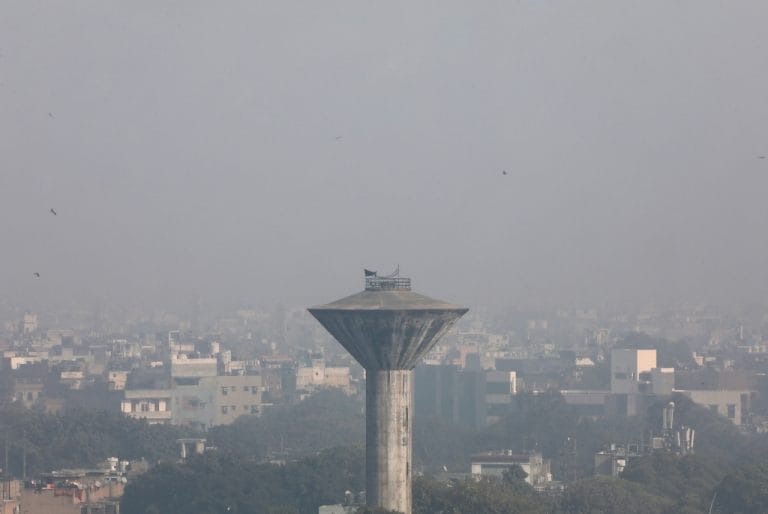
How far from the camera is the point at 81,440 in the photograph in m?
110

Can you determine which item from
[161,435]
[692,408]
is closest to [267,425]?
[161,435]

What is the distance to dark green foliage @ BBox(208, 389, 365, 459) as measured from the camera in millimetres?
120125

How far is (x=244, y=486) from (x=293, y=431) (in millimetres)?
47029

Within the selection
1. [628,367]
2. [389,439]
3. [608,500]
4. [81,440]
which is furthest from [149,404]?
[389,439]

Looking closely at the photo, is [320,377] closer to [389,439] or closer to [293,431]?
[293,431]

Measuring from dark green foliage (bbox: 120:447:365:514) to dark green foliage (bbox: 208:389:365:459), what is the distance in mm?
23683

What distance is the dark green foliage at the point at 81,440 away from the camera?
106 meters

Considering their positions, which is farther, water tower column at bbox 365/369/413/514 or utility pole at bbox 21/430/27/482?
utility pole at bbox 21/430/27/482

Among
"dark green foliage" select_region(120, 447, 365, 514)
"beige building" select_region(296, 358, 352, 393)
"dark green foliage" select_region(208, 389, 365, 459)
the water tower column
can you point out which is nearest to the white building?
"dark green foliage" select_region(208, 389, 365, 459)

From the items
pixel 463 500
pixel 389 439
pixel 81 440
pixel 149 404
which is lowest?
pixel 463 500

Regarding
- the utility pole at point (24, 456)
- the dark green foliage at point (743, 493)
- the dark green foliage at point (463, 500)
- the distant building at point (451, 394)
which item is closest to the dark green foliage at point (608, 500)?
the dark green foliage at point (743, 493)

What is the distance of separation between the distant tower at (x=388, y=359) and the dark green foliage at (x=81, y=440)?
163ft

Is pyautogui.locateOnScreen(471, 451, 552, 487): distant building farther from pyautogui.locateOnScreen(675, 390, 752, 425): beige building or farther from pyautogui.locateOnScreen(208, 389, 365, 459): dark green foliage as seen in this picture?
pyautogui.locateOnScreen(675, 390, 752, 425): beige building

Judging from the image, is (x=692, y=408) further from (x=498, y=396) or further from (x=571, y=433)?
(x=498, y=396)
